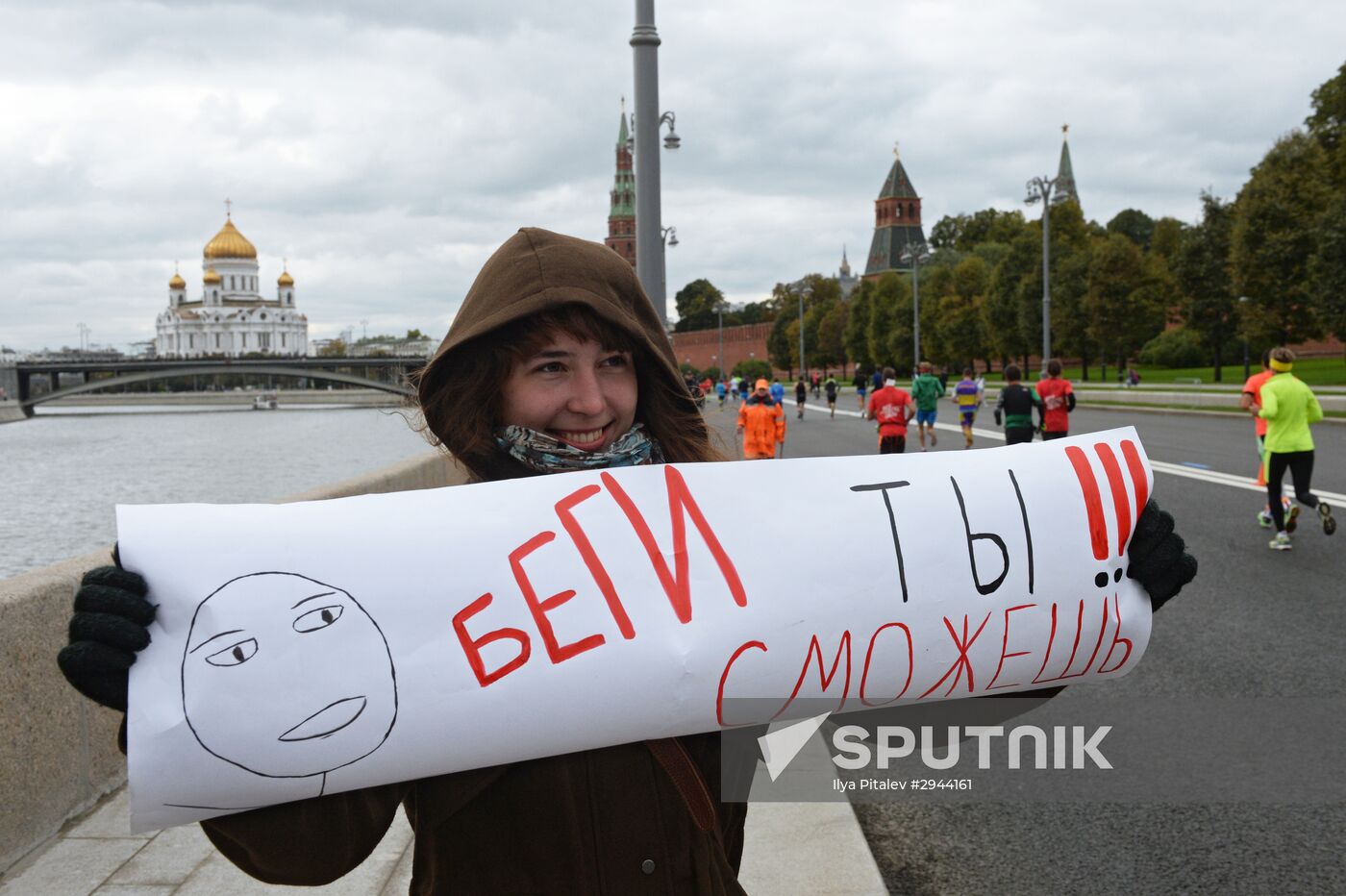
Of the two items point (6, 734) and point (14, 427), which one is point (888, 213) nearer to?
point (14, 427)

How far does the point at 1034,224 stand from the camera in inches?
2916

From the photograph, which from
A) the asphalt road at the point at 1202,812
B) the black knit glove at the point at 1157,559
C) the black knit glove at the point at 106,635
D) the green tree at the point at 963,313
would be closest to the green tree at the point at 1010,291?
the green tree at the point at 963,313

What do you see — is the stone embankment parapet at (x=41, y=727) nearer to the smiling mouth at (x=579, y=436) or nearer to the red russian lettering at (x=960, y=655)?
the smiling mouth at (x=579, y=436)

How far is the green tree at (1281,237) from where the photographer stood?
141ft

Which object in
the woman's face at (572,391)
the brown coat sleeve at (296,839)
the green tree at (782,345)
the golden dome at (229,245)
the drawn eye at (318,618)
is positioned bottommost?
the brown coat sleeve at (296,839)

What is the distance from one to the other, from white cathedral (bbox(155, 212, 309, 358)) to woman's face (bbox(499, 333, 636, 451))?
7292 inches

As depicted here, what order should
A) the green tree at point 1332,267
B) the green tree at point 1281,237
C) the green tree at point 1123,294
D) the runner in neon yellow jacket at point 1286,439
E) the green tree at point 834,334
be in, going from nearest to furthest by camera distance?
the runner in neon yellow jacket at point 1286,439, the green tree at point 1332,267, the green tree at point 1281,237, the green tree at point 1123,294, the green tree at point 834,334

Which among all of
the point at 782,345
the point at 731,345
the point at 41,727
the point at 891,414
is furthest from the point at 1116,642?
the point at 731,345

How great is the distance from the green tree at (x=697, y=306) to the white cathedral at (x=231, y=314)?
189ft

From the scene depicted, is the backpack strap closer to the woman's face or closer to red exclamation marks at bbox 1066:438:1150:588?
the woman's face

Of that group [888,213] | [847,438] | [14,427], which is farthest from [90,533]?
[888,213]

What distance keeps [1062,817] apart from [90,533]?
1800cm

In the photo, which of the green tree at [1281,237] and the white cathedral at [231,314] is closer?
the green tree at [1281,237]

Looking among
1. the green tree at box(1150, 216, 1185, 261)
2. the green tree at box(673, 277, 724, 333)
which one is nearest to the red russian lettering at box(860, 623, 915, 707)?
the green tree at box(1150, 216, 1185, 261)
